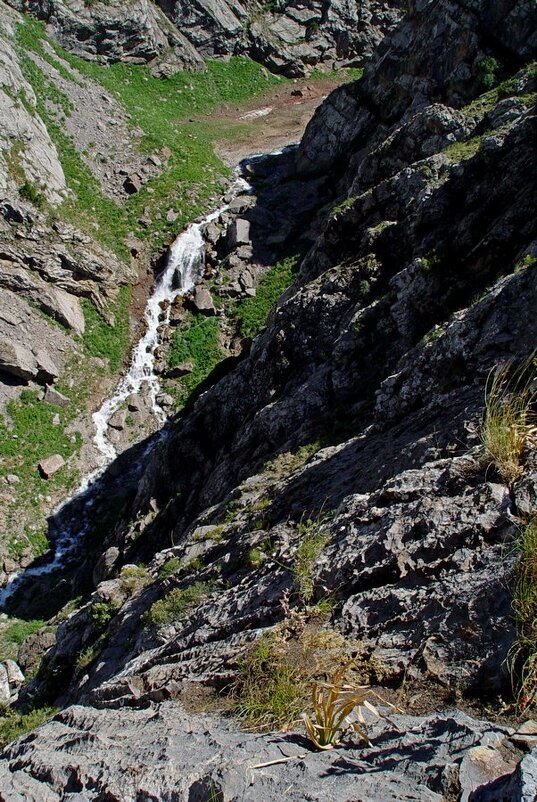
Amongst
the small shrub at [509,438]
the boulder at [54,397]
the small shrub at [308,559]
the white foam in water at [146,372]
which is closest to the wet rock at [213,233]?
the white foam in water at [146,372]

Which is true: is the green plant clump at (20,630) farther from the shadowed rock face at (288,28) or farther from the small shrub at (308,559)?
the shadowed rock face at (288,28)

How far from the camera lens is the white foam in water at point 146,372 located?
24234 mm

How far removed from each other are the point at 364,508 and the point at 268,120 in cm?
5665

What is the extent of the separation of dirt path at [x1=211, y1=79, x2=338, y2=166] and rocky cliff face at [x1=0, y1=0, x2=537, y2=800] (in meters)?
29.0

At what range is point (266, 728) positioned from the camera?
4098 millimetres

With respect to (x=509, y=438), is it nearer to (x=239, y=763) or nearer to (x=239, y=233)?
(x=239, y=763)

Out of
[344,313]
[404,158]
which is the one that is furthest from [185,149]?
[344,313]

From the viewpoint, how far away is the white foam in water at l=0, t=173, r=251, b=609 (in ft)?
79.5

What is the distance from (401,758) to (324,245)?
58.6 feet

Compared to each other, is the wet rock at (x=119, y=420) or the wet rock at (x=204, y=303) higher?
the wet rock at (x=204, y=303)

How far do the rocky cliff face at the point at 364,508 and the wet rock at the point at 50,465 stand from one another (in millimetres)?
6706

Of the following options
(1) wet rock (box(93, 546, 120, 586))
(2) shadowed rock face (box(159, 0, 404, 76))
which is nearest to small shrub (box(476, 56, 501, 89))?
(1) wet rock (box(93, 546, 120, 586))

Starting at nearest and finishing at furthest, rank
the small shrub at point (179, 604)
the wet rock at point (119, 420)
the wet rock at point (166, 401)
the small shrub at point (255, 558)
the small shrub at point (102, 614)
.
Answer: the small shrub at point (255, 558), the small shrub at point (179, 604), the small shrub at point (102, 614), the wet rock at point (119, 420), the wet rock at point (166, 401)

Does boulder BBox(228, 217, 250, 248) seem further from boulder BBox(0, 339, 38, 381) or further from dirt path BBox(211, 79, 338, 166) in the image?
boulder BBox(0, 339, 38, 381)
